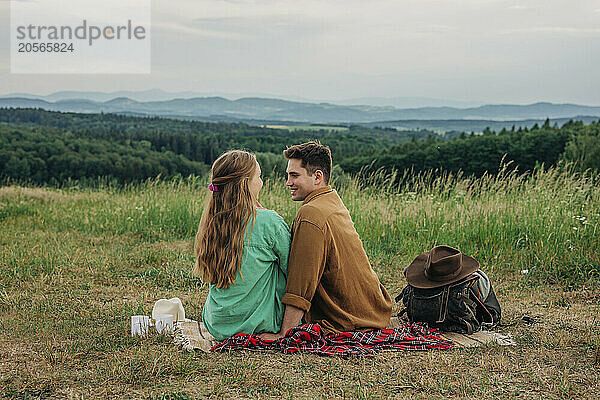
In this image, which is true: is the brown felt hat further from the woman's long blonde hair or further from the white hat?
the white hat

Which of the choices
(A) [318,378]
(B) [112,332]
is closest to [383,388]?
(A) [318,378]

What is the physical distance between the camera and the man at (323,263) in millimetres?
3979

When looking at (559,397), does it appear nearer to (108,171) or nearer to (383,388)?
(383,388)

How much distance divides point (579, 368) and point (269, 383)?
211 centimetres

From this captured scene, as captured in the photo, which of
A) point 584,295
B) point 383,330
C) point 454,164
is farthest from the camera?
point 454,164

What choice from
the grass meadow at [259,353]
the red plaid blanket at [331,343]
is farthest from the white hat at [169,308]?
the red plaid blanket at [331,343]

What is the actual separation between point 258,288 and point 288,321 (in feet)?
1.04

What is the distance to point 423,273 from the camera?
4.88 meters

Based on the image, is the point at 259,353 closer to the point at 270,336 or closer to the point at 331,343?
the point at 270,336

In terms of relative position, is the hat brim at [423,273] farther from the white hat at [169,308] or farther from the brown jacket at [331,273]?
the white hat at [169,308]

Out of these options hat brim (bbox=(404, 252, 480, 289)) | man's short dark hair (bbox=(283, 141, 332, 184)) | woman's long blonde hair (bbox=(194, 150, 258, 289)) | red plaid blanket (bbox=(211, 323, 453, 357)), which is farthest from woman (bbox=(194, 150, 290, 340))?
hat brim (bbox=(404, 252, 480, 289))

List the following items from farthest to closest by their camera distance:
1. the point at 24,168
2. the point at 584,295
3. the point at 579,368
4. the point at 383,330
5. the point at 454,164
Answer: the point at 454,164
the point at 24,168
the point at 584,295
the point at 383,330
the point at 579,368

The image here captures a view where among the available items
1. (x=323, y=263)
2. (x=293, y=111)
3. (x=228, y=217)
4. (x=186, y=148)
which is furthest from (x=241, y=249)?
(x=293, y=111)

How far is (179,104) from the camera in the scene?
234ft
